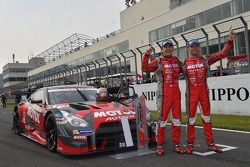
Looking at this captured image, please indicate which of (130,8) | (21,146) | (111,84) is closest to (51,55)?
(130,8)

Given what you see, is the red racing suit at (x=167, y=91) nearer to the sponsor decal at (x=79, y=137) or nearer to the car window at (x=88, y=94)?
the sponsor decal at (x=79, y=137)

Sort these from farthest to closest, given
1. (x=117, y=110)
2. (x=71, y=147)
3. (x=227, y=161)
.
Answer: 1. (x=117, y=110)
2. (x=71, y=147)
3. (x=227, y=161)

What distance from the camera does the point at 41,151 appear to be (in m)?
6.55

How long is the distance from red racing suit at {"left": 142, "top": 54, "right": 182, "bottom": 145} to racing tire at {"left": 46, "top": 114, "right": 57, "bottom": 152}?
1904 mm

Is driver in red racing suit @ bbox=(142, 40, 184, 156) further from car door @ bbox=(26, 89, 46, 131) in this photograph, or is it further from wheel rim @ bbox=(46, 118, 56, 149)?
car door @ bbox=(26, 89, 46, 131)

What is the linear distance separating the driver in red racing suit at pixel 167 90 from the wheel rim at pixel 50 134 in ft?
6.39

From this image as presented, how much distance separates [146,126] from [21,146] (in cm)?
302

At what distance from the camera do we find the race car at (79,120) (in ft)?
18.5

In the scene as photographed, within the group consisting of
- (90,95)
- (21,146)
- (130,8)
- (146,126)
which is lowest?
(21,146)

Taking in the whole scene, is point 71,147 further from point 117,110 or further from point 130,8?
point 130,8

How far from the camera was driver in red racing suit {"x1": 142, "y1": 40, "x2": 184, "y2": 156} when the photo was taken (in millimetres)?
5812

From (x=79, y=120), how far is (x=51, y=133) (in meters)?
0.86

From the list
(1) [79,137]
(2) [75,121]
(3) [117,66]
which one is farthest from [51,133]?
(3) [117,66]

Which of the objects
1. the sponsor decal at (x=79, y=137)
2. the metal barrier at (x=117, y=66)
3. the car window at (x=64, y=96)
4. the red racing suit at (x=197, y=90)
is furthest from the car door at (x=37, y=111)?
the metal barrier at (x=117, y=66)
